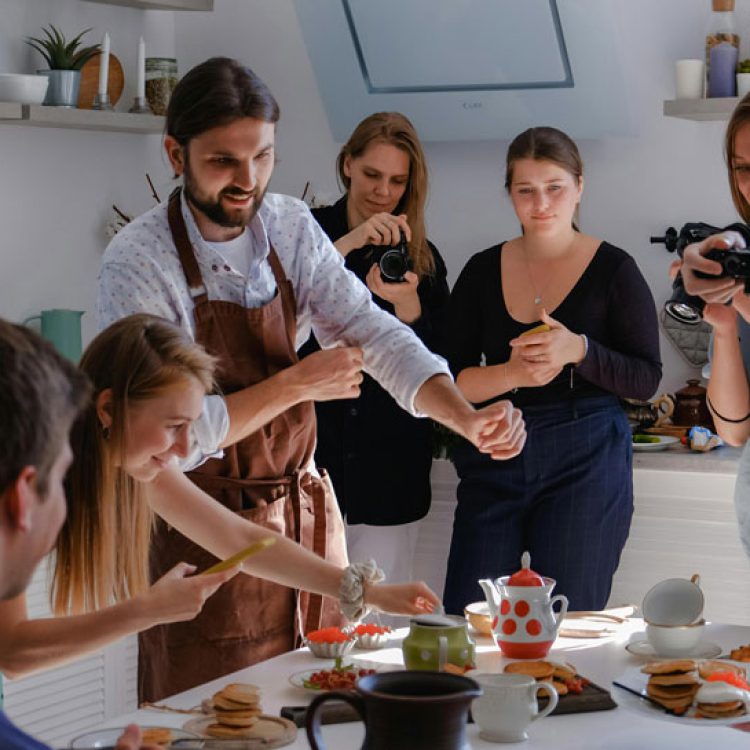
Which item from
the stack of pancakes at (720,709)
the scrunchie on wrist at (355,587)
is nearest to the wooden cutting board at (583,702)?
the stack of pancakes at (720,709)

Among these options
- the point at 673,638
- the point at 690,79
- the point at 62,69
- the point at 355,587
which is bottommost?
the point at 673,638

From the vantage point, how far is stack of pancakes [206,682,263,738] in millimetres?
1651

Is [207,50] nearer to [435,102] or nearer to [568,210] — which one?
[435,102]

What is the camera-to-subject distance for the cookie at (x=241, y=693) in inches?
66.8

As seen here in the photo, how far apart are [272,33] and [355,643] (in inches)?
106

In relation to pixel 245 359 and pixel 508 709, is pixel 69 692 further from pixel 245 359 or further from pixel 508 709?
pixel 508 709

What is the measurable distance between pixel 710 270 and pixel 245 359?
0.77m

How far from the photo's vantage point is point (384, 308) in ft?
10.9

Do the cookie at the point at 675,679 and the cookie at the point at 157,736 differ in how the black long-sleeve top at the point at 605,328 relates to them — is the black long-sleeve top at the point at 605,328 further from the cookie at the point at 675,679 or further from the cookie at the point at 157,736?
the cookie at the point at 157,736

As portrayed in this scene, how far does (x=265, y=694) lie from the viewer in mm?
1833

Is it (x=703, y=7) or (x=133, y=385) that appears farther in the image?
(x=703, y=7)

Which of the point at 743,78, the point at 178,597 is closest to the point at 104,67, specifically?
the point at 743,78

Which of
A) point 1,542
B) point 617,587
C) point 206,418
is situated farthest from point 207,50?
point 1,542

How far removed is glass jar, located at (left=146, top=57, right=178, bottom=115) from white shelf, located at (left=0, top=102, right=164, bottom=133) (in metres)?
0.08
